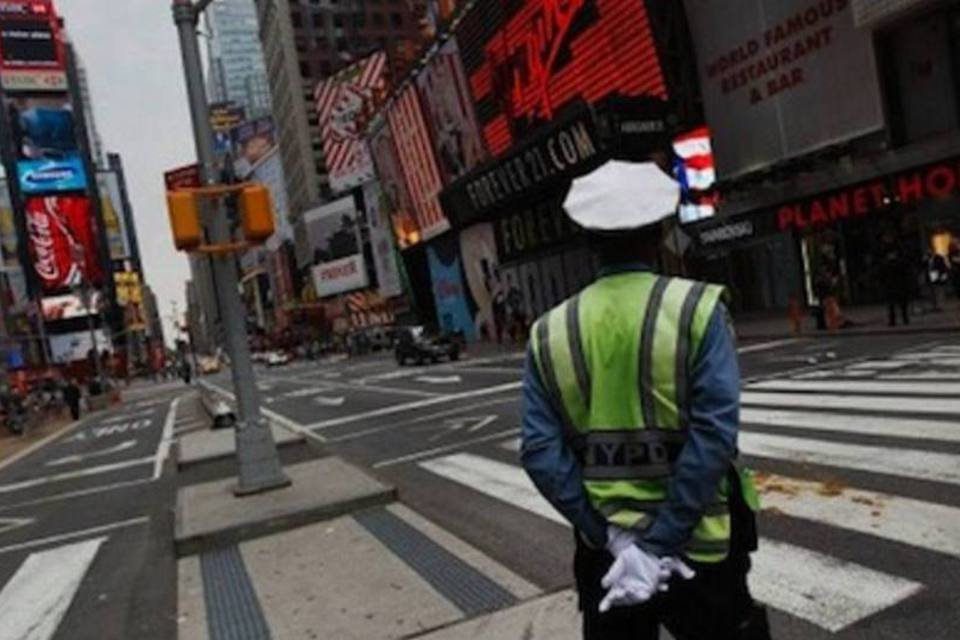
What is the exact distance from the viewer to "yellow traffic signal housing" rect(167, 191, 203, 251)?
9.59m

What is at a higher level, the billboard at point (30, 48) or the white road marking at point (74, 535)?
the billboard at point (30, 48)

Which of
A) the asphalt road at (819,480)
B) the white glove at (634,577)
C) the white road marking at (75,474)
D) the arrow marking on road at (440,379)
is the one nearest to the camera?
the white glove at (634,577)

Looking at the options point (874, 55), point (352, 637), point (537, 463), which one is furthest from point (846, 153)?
point (537, 463)

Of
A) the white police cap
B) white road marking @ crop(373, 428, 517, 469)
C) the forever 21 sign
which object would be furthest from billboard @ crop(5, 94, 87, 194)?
the white police cap

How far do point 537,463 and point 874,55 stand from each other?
27387 mm

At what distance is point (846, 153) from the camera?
2895 cm

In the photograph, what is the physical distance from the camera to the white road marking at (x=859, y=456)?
26.3 ft

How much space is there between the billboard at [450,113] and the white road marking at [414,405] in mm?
28841

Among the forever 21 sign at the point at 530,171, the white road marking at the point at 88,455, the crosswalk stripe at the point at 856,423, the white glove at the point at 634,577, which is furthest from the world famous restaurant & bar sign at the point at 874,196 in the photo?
the white glove at the point at 634,577

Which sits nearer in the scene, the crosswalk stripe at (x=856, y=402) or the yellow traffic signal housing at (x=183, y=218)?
the yellow traffic signal housing at (x=183, y=218)

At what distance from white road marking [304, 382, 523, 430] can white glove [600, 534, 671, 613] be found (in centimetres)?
1766

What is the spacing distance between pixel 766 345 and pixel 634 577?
21.3m

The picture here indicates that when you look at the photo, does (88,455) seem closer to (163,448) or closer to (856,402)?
(163,448)

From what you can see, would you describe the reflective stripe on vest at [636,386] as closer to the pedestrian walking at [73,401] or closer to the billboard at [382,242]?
the pedestrian walking at [73,401]
